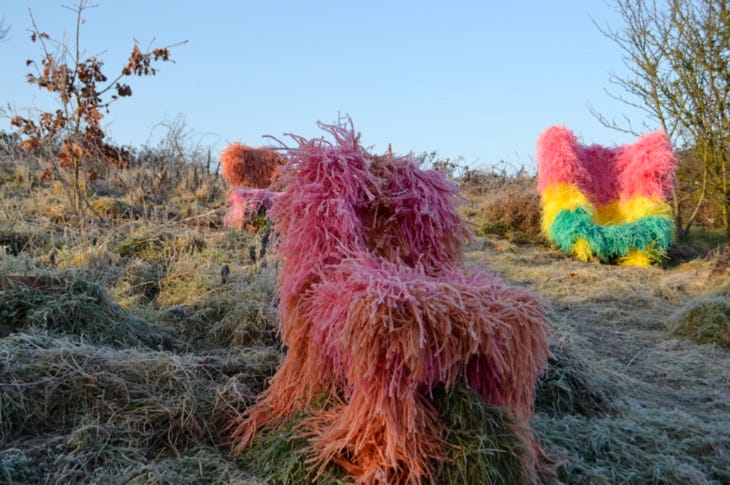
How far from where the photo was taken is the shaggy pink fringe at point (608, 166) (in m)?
7.48

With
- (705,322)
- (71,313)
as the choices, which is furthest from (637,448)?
(71,313)

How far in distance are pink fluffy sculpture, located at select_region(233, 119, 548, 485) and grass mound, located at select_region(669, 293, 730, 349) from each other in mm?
3109

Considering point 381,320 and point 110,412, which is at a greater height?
point 381,320

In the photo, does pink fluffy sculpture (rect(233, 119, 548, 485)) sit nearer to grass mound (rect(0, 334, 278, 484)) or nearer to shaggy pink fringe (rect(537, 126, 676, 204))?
grass mound (rect(0, 334, 278, 484))

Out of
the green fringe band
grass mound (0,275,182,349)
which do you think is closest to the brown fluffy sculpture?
the green fringe band

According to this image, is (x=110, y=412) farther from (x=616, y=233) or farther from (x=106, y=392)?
(x=616, y=233)

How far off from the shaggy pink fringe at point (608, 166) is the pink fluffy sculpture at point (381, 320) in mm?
5846

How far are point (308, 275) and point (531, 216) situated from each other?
791 centimetres

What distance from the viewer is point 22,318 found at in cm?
311

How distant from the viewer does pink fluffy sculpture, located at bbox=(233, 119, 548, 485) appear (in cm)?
171

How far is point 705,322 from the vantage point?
452 centimetres

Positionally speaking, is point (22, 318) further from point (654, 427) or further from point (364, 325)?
point (654, 427)

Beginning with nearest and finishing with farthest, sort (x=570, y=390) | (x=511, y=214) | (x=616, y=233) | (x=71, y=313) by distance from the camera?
(x=570, y=390)
(x=71, y=313)
(x=616, y=233)
(x=511, y=214)

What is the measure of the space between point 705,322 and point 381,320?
12.6ft
